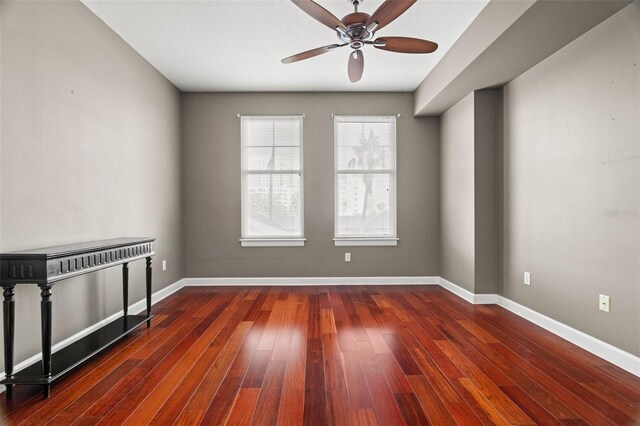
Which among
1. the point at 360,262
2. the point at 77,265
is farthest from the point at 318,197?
the point at 77,265

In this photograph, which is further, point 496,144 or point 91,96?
point 496,144

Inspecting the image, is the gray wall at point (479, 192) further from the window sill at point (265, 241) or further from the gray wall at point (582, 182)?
the window sill at point (265, 241)

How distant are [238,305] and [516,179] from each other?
126 inches

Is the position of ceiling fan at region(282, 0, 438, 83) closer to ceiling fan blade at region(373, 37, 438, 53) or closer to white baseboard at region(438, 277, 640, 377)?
ceiling fan blade at region(373, 37, 438, 53)

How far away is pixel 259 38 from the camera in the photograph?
3277mm

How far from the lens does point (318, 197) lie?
4844 mm

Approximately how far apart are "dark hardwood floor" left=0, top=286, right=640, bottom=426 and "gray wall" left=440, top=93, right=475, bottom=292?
85cm

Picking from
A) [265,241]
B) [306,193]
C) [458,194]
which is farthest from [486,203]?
[265,241]

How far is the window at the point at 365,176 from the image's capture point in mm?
4875

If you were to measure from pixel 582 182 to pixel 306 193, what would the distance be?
10.1 ft

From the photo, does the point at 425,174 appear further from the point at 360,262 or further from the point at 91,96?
the point at 91,96

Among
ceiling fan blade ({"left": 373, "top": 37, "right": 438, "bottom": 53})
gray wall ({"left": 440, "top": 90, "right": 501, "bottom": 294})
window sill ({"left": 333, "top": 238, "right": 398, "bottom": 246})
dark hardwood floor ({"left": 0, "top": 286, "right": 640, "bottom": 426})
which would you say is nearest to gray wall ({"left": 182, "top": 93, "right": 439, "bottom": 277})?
window sill ({"left": 333, "top": 238, "right": 398, "bottom": 246})

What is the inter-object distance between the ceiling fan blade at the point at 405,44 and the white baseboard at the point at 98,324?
10.5ft

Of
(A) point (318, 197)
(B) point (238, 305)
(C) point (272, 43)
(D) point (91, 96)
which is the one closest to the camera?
(D) point (91, 96)
